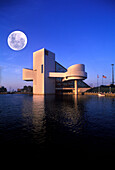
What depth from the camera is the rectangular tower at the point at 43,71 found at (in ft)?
288

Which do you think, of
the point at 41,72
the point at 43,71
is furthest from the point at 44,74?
the point at 41,72

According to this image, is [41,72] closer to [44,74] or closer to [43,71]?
[43,71]

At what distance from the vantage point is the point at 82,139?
7.78m

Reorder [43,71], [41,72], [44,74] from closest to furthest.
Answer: [44,74] → [43,71] → [41,72]

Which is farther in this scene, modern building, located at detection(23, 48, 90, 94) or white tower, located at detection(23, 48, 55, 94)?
white tower, located at detection(23, 48, 55, 94)

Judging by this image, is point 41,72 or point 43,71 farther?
point 41,72

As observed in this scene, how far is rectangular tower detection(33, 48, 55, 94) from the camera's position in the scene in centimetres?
8766

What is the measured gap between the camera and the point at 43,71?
8756 centimetres

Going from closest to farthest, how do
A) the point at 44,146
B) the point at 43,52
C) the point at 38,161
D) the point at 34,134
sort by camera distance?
the point at 38,161 < the point at 44,146 < the point at 34,134 < the point at 43,52

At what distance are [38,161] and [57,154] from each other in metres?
1.09

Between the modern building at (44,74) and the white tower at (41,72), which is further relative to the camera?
the white tower at (41,72)

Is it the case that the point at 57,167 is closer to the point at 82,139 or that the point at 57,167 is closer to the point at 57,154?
the point at 57,154

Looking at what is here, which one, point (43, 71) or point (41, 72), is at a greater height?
point (43, 71)

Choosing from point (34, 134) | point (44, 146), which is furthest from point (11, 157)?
point (34, 134)
